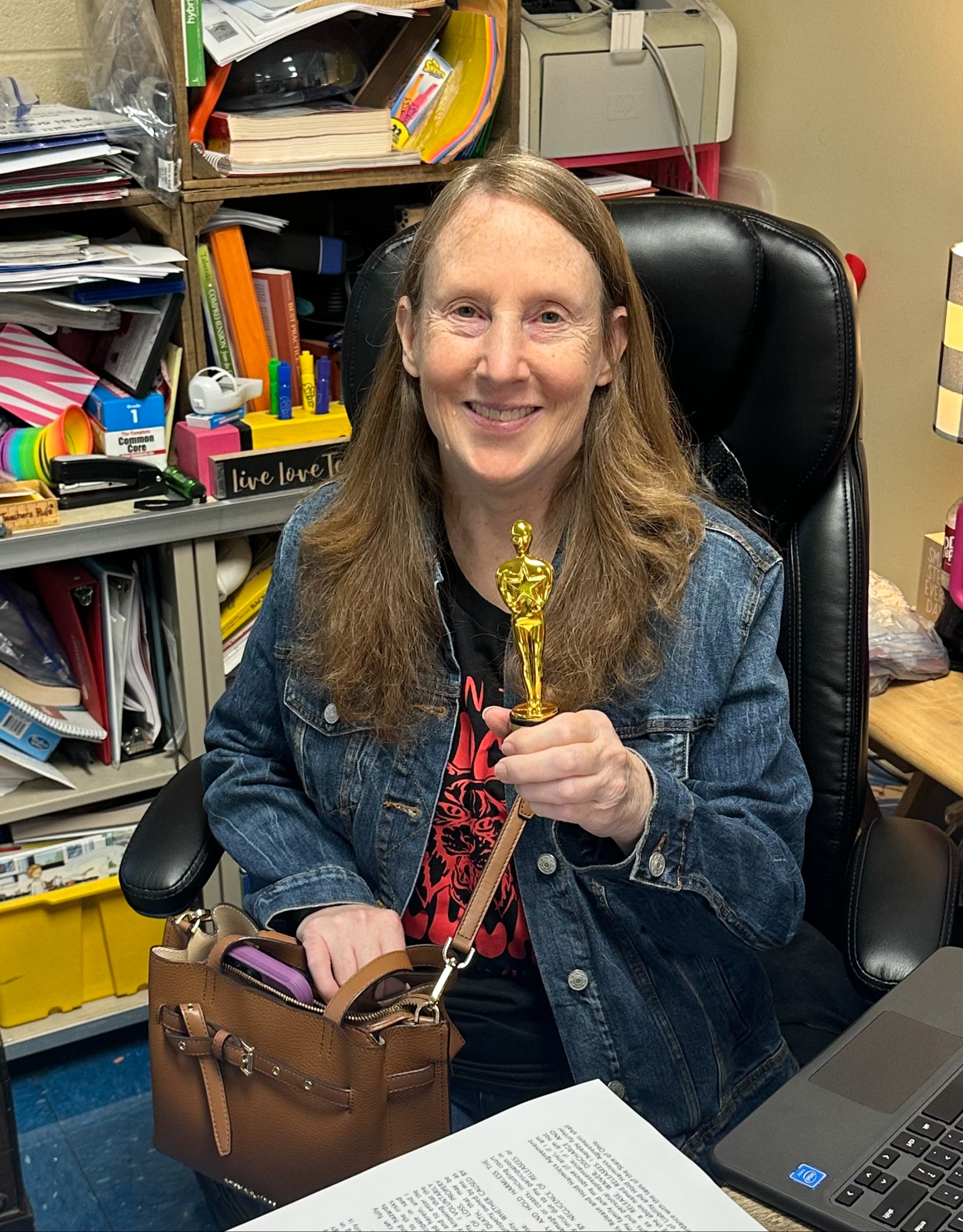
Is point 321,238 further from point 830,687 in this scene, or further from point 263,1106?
point 263,1106

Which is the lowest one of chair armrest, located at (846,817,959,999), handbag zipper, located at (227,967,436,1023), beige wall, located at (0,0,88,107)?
chair armrest, located at (846,817,959,999)

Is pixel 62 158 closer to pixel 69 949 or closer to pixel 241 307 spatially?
pixel 241 307

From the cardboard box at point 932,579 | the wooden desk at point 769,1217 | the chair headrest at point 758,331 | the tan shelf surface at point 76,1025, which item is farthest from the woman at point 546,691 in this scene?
the tan shelf surface at point 76,1025

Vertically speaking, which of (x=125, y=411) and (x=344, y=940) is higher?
(x=125, y=411)

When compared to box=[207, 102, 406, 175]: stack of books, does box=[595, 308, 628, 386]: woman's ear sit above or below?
below

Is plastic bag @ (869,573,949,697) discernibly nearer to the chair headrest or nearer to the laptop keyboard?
the chair headrest

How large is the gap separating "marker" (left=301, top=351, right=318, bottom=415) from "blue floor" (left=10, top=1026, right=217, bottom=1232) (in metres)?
1.04

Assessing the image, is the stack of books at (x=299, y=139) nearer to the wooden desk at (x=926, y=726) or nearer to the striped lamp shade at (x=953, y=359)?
the striped lamp shade at (x=953, y=359)

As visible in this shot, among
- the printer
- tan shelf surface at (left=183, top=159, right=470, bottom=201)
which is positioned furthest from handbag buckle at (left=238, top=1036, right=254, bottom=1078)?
the printer

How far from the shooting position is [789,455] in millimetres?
1371

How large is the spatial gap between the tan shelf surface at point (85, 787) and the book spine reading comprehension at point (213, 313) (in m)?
0.61

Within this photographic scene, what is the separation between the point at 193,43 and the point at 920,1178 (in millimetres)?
1609

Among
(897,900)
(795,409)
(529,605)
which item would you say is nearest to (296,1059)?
(529,605)

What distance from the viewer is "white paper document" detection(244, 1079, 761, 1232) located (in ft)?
2.37
